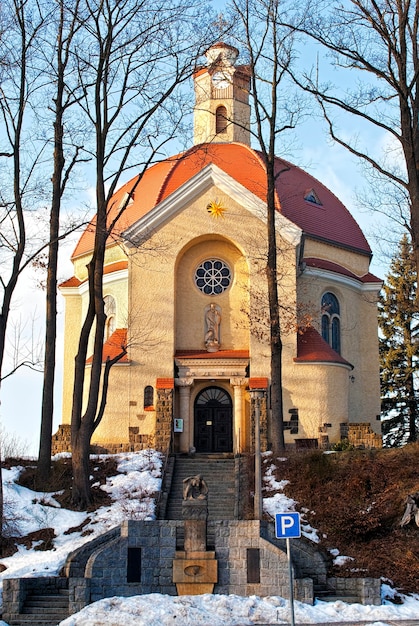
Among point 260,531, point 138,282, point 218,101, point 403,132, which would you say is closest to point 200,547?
point 260,531

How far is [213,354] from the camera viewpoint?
32.1 meters

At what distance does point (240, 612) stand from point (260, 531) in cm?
228

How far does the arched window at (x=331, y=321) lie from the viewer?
118ft

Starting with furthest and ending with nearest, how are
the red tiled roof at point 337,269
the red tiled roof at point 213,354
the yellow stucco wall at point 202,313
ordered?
the red tiled roof at point 337,269
the red tiled roof at point 213,354
the yellow stucco wall at point 202,313

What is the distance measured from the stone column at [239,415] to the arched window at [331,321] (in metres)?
5.37

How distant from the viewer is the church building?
1216 inches

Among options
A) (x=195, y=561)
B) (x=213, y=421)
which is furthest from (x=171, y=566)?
(x=213, y=421)

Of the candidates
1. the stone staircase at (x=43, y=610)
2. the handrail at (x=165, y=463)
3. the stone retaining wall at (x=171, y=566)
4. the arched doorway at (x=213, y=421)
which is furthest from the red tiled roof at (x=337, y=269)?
the stone staircase at (x=43, y=610)

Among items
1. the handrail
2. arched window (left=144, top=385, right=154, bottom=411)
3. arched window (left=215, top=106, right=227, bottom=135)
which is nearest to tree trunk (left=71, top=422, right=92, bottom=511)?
the handrail

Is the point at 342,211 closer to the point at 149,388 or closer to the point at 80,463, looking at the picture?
the point at 149,388

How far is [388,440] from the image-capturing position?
41.7 metres

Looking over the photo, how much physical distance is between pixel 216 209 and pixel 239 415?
23.9 ft

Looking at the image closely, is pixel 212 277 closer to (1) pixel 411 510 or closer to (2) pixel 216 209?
(2) pixel 216 209

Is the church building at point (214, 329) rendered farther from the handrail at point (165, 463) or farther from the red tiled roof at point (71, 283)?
the red tiled roof at point (71, 283)
